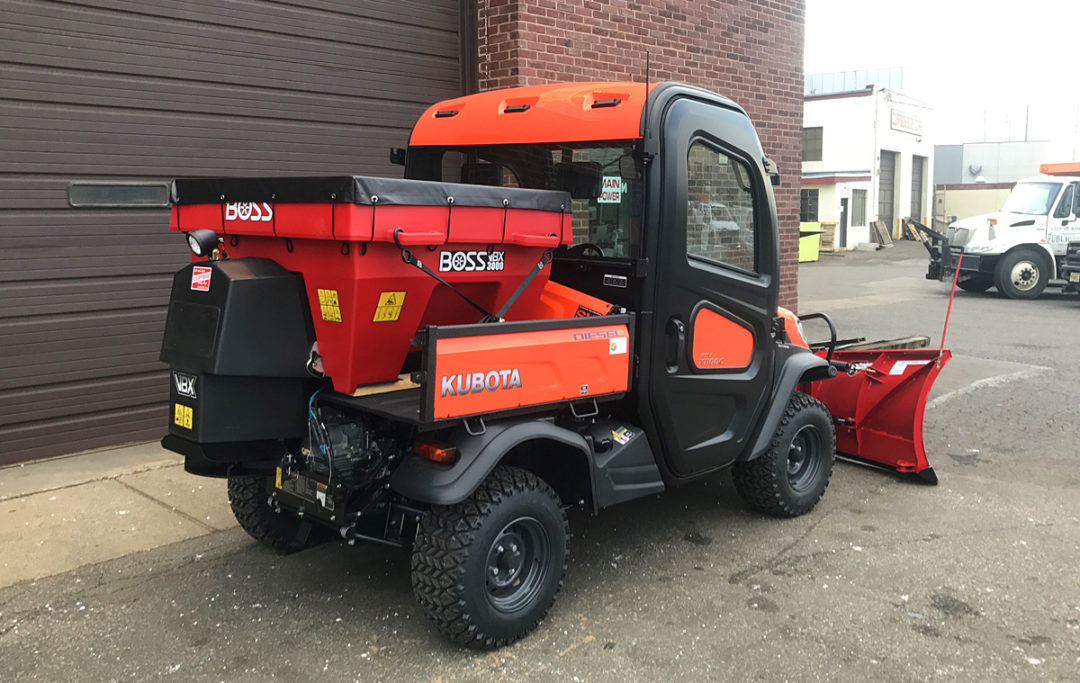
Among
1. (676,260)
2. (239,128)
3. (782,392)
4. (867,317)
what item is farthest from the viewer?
(867,317)

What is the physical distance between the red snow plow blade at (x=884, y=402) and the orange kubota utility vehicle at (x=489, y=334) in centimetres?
120

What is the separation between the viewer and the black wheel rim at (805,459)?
16.6ft

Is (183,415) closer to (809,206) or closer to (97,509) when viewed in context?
(97,509)

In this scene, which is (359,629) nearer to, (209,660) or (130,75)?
(209,660)

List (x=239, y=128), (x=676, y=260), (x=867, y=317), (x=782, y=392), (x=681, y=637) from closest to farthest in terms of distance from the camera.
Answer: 1. (x=681, y=637)
2. (x=676, y=260)
3. (x=782, y=392)
4. (x=239, y=128)
5. (x=867, y=317)

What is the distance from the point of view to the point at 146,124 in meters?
6.09

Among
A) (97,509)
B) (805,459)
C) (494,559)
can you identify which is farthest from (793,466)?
(97,509)

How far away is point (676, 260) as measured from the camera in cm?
405

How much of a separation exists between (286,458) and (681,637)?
70.9 inches

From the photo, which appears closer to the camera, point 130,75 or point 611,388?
point 611,388

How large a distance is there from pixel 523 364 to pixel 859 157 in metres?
32.5

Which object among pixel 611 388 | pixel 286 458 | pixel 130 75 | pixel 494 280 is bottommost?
pixel 286 458

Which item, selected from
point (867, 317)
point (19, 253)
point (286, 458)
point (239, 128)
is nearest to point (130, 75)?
point (239, 128)

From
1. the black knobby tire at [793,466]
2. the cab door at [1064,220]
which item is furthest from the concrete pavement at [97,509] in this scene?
the cab door at [1064,220]
